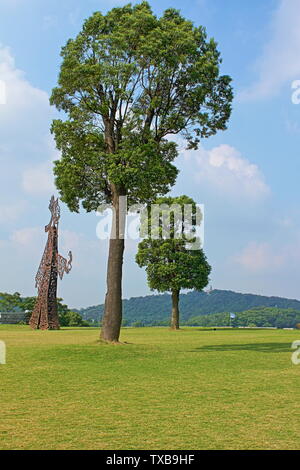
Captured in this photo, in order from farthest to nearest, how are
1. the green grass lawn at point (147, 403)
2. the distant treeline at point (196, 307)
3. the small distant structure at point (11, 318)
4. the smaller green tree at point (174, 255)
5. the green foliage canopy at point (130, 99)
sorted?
the distant treeline at point (196, 307)
the small distant structure at point (11, 318)
the smaller green tree at point (174, 255)
the green foliage canopy at point (130, 99)
the green grass lawn at point (147, 403)

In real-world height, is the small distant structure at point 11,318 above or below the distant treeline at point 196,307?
below

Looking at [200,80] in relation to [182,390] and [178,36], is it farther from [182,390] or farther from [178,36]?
[182,390]

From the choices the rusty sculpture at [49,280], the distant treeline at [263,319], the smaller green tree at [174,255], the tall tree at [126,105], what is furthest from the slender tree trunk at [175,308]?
the distant treeline at [263,319]

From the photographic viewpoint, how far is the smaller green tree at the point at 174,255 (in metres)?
50.3

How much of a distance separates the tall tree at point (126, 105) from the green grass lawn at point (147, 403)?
865 centimetres

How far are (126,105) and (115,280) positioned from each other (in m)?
8.48

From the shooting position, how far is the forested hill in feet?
437

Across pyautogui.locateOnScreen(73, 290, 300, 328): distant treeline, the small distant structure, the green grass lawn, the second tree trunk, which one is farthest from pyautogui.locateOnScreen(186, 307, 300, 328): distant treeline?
the green grass lawn

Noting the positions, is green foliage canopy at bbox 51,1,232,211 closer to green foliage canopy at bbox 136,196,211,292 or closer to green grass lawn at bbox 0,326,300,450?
green grass lawn at bbox 0,326,300,450

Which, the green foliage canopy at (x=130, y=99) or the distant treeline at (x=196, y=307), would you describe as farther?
the distant treeline at (x=196, y=307)

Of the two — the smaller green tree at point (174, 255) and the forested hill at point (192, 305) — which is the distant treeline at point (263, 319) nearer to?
the forested hill at point (192, 305)

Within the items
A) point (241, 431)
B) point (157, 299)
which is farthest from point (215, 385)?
point (157, 299)

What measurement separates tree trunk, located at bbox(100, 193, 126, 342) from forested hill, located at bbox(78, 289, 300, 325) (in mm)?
103388
